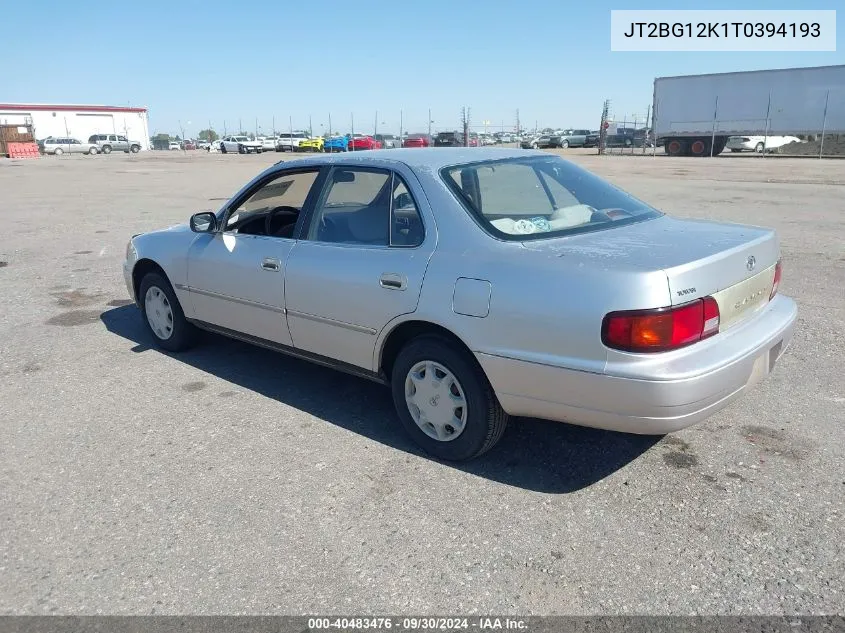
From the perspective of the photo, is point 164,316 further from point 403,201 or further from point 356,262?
point 403,201

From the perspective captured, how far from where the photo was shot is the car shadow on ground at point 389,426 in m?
3.46

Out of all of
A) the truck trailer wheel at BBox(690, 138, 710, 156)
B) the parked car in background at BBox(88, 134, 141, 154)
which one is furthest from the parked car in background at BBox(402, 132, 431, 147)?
the parked car in background at BBox(88, 134, 141, 154)

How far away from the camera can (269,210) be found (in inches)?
191

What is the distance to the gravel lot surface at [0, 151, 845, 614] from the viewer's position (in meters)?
2.61

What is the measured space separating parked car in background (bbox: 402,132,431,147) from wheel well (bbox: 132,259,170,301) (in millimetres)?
38635

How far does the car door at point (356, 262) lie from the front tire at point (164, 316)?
147cm

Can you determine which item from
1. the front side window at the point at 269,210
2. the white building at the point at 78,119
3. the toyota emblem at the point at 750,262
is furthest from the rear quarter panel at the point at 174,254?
the white building at the point at 78,119

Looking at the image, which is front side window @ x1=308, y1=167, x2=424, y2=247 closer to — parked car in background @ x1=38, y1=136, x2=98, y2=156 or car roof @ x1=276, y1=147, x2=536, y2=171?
car roof @ x1=276, y1=147, x2=536, y2=171

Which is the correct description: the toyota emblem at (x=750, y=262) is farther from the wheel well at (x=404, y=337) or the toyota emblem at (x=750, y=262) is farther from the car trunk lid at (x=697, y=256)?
the wheel well at (x=404, y=337)

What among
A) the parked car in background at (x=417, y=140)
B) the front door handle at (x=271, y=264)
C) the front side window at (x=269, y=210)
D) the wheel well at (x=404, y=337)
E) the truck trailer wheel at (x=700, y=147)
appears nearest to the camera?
the wheel well at (x=404, y=337)

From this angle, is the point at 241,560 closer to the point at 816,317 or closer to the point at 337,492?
the point at 337,492

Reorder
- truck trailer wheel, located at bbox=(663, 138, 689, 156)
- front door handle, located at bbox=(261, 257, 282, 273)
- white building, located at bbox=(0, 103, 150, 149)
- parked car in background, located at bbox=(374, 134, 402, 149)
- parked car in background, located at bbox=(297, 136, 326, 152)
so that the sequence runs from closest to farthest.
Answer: front door handle, located at bbox=(261, 257, 282, 273) < truck trailer wheel, located at bbox=(663, 138, 689, 156) < parked car in background, located at bbox=(374, 134, 402, 149) < parked car in background, located at bbox=(297, 136, 326, 152) < white building, located at bbox=(0, 103, 150, 149)

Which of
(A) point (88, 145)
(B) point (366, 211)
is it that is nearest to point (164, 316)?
(B) point (366, 211)

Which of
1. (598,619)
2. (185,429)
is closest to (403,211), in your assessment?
(185,429)
